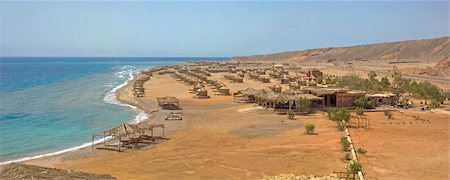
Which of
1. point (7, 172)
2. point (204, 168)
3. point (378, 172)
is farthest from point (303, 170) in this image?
point (7, 172)

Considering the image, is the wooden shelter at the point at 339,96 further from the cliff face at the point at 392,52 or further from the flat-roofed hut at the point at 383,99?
the cliff face at the point at 392,52

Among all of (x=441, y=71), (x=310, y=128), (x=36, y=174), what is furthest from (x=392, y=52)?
(x=36, y=174)

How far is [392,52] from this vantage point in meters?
131

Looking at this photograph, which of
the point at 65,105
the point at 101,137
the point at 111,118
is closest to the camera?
the point at 101,137

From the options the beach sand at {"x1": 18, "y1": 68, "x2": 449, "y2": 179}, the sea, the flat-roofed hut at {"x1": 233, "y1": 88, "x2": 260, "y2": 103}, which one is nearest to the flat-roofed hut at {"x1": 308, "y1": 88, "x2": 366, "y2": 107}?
the beach sand at {"x1": 18, "y1": 68, "x2": 449, "y2": 179}

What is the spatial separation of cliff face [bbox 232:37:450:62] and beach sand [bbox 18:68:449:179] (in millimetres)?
84271

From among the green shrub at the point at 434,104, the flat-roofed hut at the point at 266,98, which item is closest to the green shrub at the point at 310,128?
the flat-roofed hut at the point at 266,98

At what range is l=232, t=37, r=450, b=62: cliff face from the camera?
111 metres

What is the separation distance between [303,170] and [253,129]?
29.4 ft

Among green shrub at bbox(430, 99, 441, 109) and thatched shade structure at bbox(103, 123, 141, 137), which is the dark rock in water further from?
green shrub at bbox(430, 99, 441, 109)

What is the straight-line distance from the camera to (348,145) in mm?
19734

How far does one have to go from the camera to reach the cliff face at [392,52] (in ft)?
363

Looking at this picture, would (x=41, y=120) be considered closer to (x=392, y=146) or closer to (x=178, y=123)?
(x=178, y=123)

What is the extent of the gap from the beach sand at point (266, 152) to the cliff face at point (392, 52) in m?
84.3
